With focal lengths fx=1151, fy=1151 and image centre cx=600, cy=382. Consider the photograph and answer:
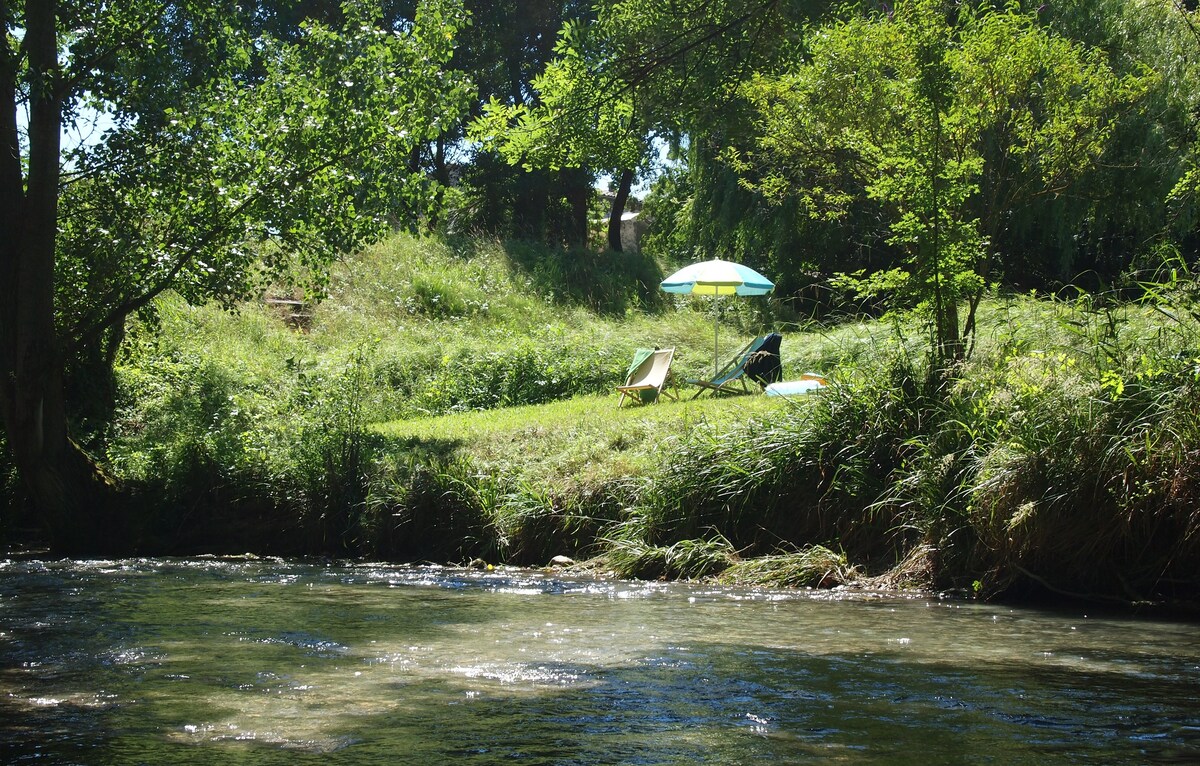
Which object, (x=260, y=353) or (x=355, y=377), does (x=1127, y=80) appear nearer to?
(x=355, y=377)

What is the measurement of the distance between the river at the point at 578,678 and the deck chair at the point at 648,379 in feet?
22.5

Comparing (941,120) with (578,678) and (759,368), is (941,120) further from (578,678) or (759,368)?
(578,678)

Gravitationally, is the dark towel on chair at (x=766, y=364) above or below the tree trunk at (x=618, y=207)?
below

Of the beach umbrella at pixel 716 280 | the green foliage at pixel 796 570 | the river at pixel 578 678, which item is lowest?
the river at pixel 578 678

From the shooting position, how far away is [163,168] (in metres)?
12.9

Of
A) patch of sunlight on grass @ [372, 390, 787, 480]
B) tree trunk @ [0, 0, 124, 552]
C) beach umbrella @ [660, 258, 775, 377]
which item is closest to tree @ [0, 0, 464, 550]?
tree trunk @ [0, 0, 124, 552]

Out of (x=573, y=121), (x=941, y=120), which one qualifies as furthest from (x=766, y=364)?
(x=573, y=121)

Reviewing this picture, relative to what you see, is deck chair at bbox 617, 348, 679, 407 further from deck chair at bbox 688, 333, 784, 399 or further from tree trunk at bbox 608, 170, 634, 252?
tree trunk at bbox 608, 170, 634, 252

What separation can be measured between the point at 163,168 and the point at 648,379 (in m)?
7.31

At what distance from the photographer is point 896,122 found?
44.9 feet

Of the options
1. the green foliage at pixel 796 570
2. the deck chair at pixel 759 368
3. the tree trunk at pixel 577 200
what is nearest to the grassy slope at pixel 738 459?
the green foliage at pixel 796 570

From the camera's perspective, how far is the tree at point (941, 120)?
36.0 feet

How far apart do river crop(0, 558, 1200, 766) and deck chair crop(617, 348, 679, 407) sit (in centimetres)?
685

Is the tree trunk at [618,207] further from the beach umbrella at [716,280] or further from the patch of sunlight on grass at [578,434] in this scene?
the patch of sunlight on grass at [578,434]
